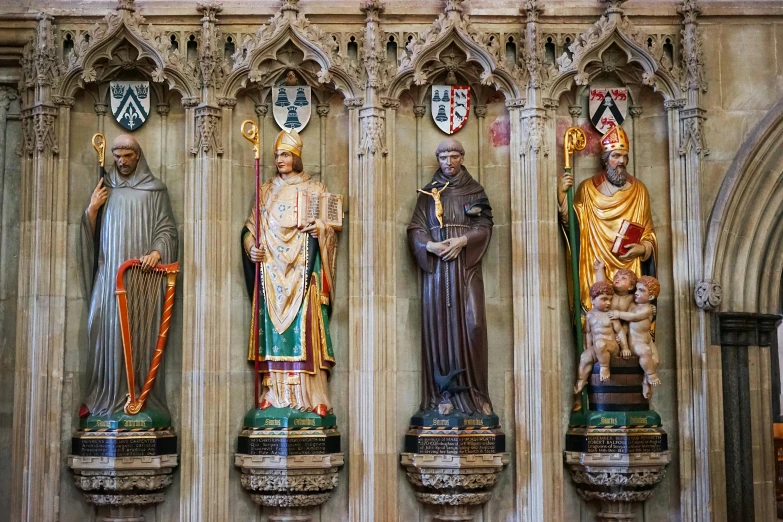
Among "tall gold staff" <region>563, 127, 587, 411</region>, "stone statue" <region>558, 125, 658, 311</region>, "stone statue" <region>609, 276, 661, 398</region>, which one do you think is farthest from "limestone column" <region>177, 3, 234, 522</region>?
"stone statue" <region>609, 276, 661, 398</region>

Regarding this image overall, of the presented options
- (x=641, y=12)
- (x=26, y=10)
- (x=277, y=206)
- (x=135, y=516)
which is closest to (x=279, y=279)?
(x=277, y=206)

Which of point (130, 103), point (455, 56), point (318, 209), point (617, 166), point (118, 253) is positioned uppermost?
point (455, 56)

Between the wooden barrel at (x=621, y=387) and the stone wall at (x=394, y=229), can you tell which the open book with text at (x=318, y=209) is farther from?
the wooden barrel at (x=621, y=387)

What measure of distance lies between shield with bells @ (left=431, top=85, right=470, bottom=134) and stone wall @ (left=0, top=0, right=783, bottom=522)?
0.36 ft

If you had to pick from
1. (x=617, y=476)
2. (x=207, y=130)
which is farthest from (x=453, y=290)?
(x=207, y=130)

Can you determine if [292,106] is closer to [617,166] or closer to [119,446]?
[617,166]

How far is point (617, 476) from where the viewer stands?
39.6ft

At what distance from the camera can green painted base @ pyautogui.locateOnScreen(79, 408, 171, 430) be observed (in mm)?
11930

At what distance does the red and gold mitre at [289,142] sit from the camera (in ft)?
40.7

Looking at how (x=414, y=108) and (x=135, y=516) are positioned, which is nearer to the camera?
(x=135, y=516)

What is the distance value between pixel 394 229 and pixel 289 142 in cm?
136

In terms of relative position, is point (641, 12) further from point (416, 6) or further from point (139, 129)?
point (139, 129)

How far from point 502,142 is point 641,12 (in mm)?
1954

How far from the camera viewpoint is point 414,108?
13.0 m
